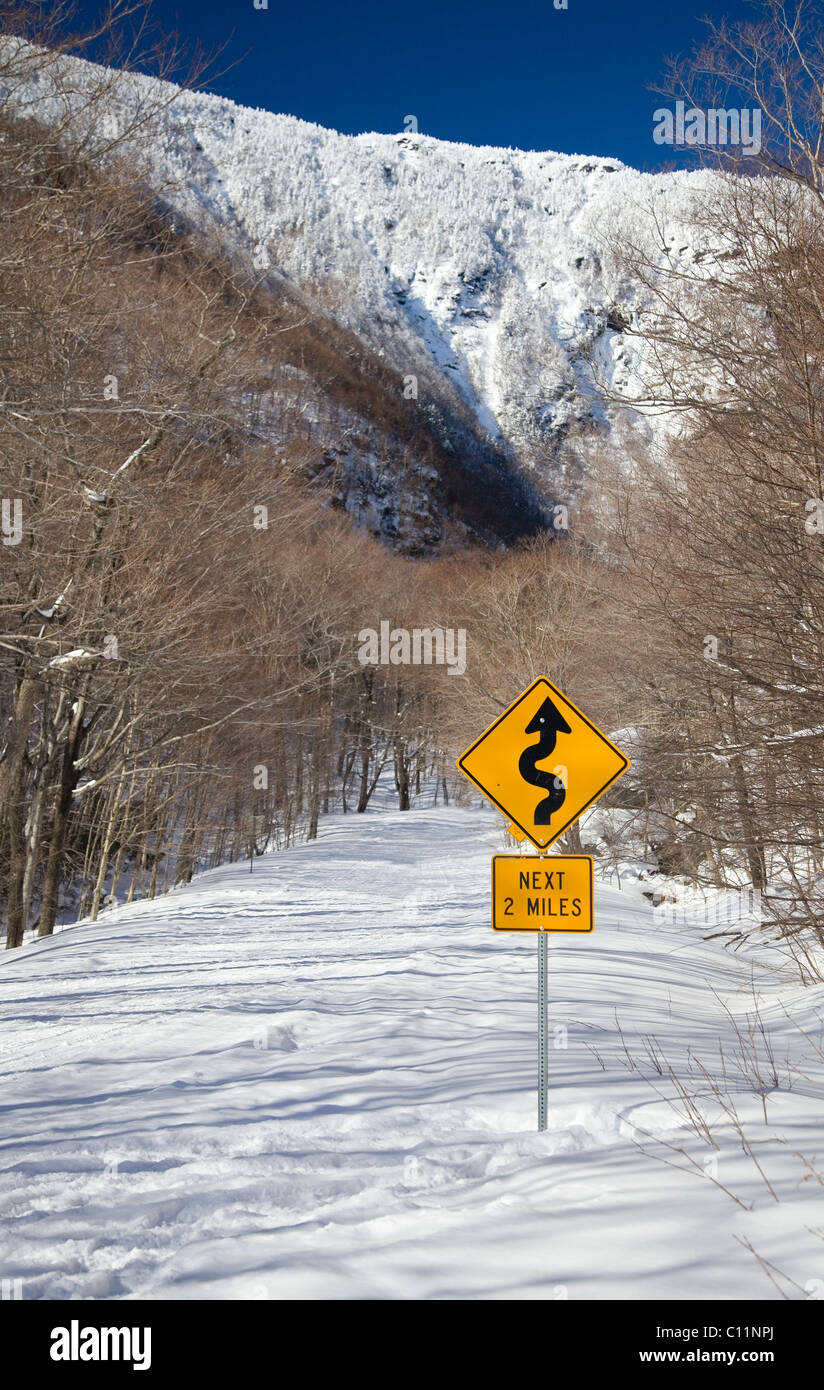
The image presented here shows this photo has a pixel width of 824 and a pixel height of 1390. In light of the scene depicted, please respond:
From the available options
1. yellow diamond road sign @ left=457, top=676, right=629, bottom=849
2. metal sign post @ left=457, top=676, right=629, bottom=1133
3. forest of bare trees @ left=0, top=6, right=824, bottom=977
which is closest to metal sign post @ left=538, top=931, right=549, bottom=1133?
metal sign post @ left=457, top=676, right=629, bottom=1133

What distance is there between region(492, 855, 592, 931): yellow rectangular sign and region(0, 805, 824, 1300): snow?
3.39 ft

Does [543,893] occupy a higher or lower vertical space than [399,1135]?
higher

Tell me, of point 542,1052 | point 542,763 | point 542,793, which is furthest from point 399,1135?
point 542,763

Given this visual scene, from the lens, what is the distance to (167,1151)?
4.50 metres

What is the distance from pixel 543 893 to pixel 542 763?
70 cm

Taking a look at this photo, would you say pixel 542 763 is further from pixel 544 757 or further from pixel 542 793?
pixel 542 793

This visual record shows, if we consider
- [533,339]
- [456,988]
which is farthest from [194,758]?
[533,339]

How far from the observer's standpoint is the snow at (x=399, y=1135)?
3170mm

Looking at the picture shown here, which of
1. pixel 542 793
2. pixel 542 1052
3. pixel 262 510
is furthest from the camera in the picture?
pixel 262 510

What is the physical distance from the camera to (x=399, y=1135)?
15.1 ft

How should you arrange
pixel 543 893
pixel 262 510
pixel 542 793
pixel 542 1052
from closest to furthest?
pixel 542 1052
pixel 543 893
pixel 542 793
pixel 262 510

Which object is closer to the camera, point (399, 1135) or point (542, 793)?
point (399, 1135)

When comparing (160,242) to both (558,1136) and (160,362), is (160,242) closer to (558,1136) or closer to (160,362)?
(160,362)
